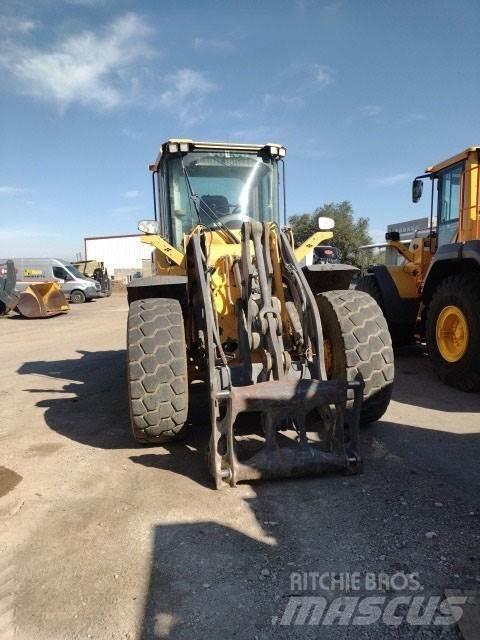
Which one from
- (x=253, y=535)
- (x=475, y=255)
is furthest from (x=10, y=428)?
(x=475, y=255)

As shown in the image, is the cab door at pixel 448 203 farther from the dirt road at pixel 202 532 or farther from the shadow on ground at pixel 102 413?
the shadow on ground at pixel 102 413

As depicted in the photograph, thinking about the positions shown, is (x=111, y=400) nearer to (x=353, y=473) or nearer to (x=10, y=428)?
(x=10, y=428)

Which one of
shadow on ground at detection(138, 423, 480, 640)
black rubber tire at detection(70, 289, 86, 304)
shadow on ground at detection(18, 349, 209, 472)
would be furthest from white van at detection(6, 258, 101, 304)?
shadow on ground at detection(138, 423, 480, 640)

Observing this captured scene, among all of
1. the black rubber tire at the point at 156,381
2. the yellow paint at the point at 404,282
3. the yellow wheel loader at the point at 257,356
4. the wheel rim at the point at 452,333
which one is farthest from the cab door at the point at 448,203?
the black rubber tire at the point at 156,381

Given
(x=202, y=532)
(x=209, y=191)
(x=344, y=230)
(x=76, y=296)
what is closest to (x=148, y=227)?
(x=209, y=191)

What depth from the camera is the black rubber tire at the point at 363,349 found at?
371cm

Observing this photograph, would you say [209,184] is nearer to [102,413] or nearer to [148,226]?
[148,226]

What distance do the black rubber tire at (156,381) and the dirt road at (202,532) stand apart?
28 cm

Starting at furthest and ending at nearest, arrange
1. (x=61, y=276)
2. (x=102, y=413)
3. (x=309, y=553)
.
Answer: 1. (x=61, y=276)
2. (x=102, y=413)
3. (x=309, y=553)

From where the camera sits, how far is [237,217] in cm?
500

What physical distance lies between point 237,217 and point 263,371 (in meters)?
2.08

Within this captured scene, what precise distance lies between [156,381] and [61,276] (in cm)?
2101

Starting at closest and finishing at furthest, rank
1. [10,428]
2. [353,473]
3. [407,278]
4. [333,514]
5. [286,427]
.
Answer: [333,514], [353,473], [286,427], [10,428], [407,278]

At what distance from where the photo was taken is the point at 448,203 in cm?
674
